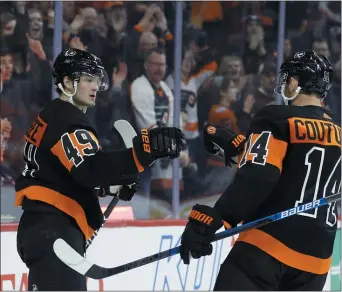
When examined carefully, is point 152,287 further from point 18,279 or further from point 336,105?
point 336,105

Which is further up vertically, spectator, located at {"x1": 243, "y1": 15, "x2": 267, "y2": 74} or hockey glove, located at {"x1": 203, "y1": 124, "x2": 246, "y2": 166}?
spectator, located at {"x1": 243, "y1": 15, "x2": 267, "y2": 74}

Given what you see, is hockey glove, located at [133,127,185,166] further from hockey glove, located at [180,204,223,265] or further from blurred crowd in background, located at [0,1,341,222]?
blurred crowd in background, located at [0,1,341,222]

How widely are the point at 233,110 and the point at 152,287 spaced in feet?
4.14

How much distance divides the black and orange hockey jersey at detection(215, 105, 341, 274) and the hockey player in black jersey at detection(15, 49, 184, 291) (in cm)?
36

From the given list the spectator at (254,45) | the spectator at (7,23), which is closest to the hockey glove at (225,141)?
the spectator at (7,23)

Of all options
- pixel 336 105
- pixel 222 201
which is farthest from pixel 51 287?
pixel 336 105

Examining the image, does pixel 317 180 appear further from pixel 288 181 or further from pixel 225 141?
pixel 225 141

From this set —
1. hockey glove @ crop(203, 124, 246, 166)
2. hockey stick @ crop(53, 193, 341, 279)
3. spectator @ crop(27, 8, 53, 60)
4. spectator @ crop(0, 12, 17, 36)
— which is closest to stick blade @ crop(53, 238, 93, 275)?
hockey stick @ crop(53, 193, 341, 279)

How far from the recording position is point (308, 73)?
2.72m

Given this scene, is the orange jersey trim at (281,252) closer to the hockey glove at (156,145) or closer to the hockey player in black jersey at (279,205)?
the hockey player in black jersey at (279,205)

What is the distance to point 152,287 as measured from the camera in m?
4.55

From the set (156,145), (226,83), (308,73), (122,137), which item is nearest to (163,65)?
(226,83)

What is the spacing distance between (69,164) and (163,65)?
2351 mm

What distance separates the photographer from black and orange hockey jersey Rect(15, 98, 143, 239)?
2.79 m
